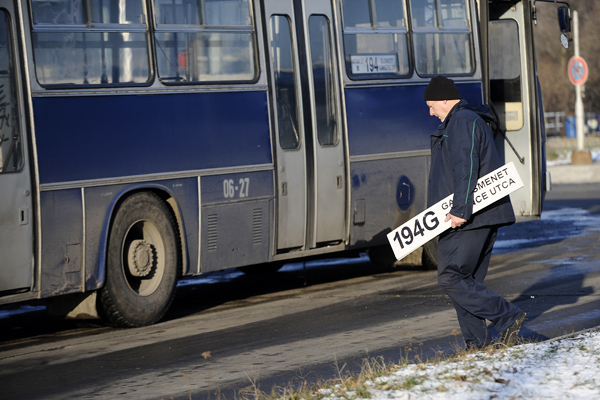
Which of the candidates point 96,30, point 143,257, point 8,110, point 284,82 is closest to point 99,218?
point 143,257

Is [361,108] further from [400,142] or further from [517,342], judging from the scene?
[517,342]

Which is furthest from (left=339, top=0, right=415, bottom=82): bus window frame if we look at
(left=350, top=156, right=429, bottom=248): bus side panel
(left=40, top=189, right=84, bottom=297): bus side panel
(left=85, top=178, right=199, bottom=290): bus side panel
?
(left=40, top=189, right=84, bottom=297): bus side panel

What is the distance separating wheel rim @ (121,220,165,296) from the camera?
8891 mm

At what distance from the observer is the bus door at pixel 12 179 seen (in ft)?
25.2

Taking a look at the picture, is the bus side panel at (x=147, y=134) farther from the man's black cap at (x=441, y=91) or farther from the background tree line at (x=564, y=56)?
the background tree line at (x=564, y=56)

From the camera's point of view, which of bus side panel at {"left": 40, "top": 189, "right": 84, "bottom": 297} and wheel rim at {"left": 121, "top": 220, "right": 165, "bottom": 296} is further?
wheel rim at {"left": 121, "top": 220, "right": 165, "bottom": 296}

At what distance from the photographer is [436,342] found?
747 cm

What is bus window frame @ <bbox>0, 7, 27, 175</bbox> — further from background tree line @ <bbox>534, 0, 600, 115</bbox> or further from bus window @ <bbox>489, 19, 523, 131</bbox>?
background tree line @ <bbox>534, 0, 600, 115</bbox>

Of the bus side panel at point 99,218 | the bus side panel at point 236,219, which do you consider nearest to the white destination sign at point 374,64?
the bus side panel at point 236,219

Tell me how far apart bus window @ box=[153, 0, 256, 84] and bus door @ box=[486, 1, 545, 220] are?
14.1ft

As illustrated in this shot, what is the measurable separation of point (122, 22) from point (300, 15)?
2.28 meters

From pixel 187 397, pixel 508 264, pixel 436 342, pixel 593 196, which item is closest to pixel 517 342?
pixel 436 342

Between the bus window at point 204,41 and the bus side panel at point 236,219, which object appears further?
the bus side panel at point 236,219

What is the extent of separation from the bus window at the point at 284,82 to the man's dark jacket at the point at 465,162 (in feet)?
11.4
